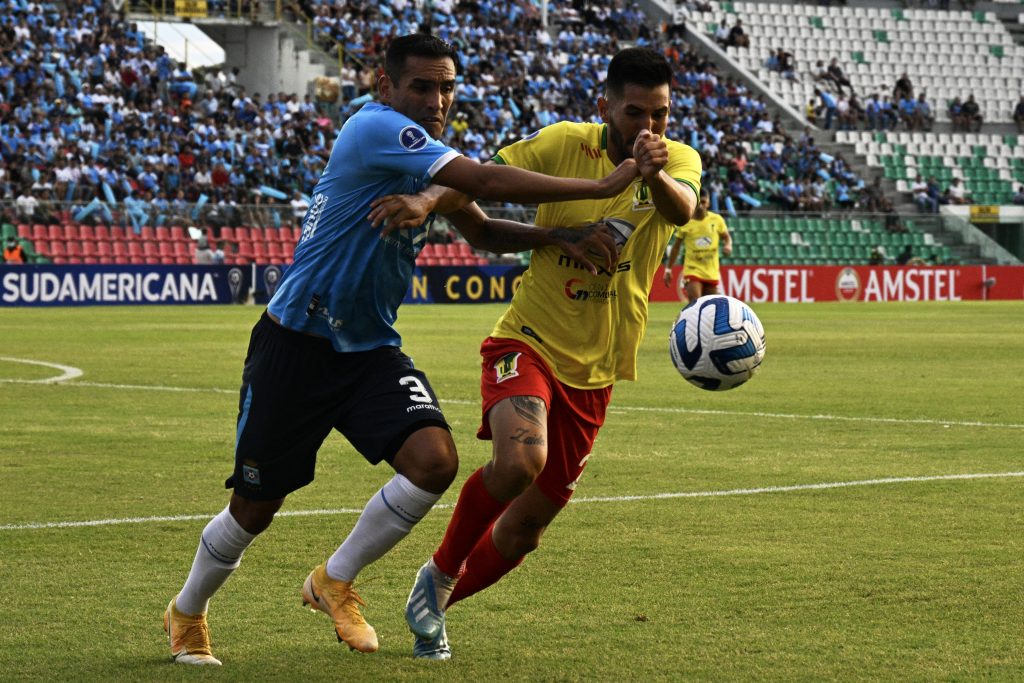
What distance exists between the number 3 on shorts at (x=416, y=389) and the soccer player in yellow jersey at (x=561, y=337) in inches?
12.9

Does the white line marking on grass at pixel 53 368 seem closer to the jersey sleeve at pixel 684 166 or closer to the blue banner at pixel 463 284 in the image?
the jersey sleeve at pixel 684 166

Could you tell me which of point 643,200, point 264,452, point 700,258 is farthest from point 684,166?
point 700,258

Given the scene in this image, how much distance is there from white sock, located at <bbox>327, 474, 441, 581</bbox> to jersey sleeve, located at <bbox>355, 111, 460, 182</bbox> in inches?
39.9

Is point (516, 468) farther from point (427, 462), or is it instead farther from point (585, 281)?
point (585, 281)

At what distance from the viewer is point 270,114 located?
134 feet

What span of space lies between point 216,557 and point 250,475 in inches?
12.0

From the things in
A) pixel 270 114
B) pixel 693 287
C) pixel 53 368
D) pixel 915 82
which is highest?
pixel 915 82

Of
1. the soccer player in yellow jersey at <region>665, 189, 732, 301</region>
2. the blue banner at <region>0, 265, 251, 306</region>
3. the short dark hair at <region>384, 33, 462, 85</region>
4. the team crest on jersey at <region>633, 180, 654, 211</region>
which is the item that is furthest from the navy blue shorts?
the blue banner at <region>0, 265, 251, 306</region>

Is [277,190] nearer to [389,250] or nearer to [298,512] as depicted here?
[298,512]

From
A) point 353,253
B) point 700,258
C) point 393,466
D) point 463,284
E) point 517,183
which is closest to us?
point 517,183

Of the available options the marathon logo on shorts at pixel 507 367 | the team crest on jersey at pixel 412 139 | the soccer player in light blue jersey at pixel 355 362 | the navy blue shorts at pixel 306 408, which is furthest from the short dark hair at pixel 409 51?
the marathon logo on shorts at pixel 507 367

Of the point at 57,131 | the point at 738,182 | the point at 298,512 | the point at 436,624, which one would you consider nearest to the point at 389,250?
the point at 436,624

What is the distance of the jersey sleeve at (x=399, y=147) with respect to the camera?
16.5 feet

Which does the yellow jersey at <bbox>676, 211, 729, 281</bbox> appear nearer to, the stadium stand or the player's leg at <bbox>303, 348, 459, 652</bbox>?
the stadium stand
